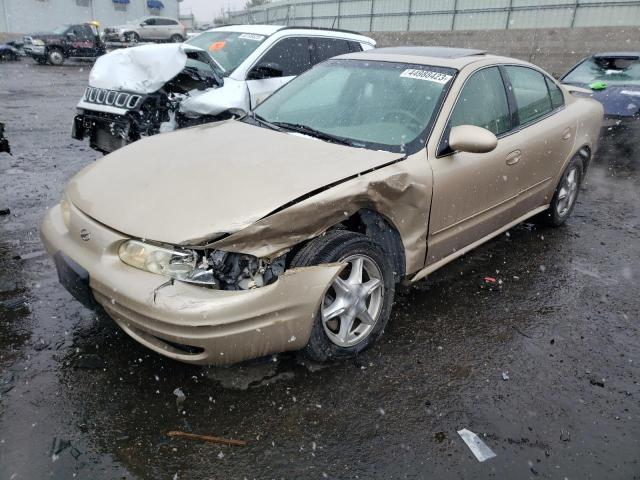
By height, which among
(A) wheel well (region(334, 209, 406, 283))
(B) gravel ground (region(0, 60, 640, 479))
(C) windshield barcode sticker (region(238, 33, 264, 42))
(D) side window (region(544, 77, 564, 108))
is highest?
(C) windshield barcode sticker (region(238, 33, 264, 42))

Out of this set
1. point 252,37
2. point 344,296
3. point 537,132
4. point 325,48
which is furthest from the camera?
point 325,48

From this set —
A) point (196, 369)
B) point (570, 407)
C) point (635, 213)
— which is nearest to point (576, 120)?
point (635, 213)

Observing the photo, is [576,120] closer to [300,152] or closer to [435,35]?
[300,152]

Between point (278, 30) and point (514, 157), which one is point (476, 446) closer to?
point (514, 157)

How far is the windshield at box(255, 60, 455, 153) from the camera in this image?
323 cm

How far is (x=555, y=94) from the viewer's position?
4648mm

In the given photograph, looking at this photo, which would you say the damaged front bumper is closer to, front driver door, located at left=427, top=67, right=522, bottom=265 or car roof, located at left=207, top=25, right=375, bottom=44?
front driver door, located at left=427, top=67, right=522, bottom=265

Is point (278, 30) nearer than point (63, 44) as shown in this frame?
Yes

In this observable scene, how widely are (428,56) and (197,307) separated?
2603mm

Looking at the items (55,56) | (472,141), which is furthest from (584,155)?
(55,56)

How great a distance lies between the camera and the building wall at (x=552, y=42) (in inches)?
574

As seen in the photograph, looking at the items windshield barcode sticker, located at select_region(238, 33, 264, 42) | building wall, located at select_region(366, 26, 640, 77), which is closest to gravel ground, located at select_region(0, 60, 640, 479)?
windshield barcode sticker, located at select_region(238, 33, 264, 42)

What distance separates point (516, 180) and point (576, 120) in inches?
52.6

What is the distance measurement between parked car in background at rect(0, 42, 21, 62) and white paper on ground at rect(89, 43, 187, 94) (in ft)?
65.7
